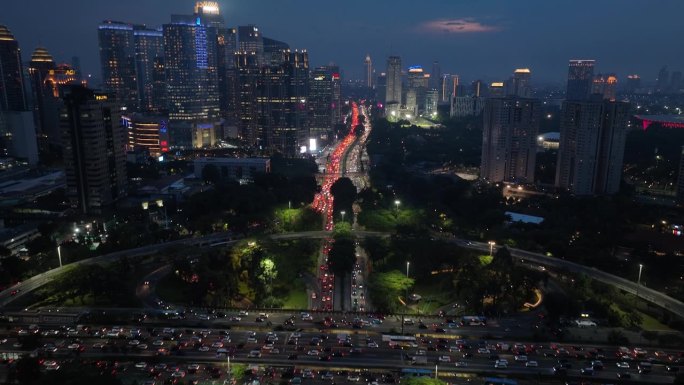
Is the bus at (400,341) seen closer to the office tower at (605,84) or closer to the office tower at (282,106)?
the office tower at (282,106)

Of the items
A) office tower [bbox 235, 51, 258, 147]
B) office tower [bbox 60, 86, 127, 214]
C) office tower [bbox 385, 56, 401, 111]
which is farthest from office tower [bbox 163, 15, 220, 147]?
office tower [bbox 385, 56, 401, 111]

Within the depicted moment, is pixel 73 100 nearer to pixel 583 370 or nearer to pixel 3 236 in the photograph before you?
pixel 3 236

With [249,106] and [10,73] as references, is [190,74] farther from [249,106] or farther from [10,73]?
[10,73]

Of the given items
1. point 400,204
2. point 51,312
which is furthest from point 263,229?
point 51,312

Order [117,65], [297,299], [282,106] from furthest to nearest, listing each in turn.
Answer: [117,65]
[282,106]
[297,299]

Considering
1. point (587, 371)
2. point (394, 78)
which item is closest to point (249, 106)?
point (587, 371)

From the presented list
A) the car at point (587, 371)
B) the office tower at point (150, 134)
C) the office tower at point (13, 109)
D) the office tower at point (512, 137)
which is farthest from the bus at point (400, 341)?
the office tower at point (13, 109)
